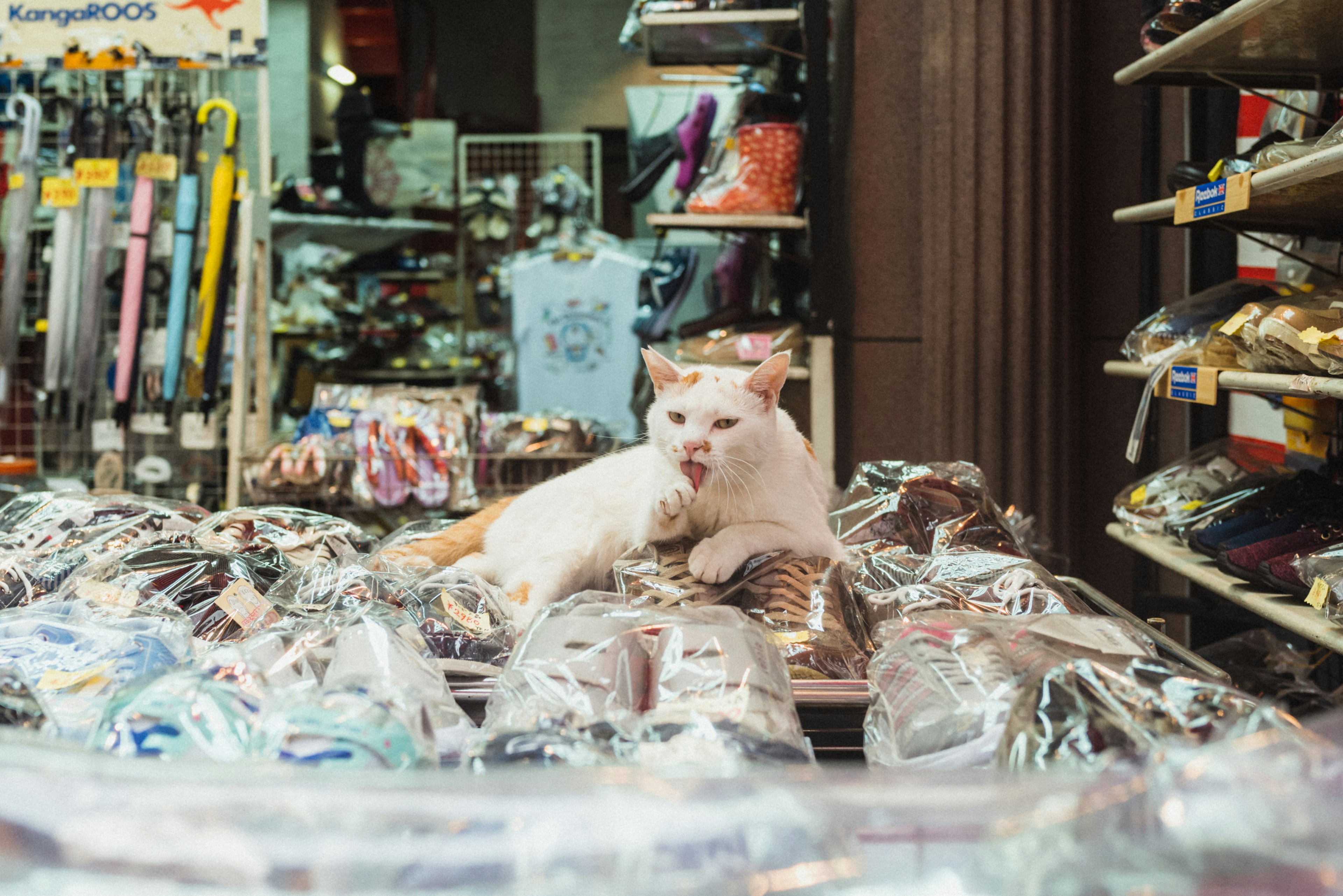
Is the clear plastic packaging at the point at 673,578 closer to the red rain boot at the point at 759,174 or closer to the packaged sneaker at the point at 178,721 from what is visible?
the packaged sneaker at the point at 178,721

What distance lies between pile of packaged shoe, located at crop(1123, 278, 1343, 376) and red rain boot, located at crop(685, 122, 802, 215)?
1.13 metres

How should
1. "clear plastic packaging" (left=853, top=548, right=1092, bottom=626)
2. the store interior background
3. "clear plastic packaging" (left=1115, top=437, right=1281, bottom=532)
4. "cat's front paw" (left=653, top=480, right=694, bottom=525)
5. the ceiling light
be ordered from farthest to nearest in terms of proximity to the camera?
the ceiling light, the store interior background, "clear plastic packaging" (left=1115, top=437, right=1281, bottom=532), "cat's front paw" (left=653, top=480, right=694, bottom=525), "clear plastic packaging" (left=853, top=548, right=1092, bottom=626)

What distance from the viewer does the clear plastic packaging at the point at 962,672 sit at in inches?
31.7

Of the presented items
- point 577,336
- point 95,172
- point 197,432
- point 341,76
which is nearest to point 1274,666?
point 577,336

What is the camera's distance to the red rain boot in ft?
9.69

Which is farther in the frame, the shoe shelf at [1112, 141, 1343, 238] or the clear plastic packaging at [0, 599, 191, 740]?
the shoe shelf at [1112, 141, 1343, 238]

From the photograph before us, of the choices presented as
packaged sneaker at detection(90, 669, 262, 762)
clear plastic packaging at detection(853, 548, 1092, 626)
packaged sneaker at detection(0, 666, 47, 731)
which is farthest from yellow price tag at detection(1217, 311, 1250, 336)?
packaged sneaker at detection(0, 666, 47, 731)

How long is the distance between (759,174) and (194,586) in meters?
2.19

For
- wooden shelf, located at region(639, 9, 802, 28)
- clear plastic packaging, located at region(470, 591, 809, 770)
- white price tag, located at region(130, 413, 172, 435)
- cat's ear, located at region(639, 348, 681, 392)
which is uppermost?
wooden shelf, located at region(639, 9, 802, 28)

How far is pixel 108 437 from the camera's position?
137 inches

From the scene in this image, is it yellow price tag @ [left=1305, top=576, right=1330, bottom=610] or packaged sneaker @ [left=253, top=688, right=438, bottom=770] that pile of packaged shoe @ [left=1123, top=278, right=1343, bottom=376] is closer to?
yellow price tag @ [left=1305, top=576, right=1330, bottom=610]

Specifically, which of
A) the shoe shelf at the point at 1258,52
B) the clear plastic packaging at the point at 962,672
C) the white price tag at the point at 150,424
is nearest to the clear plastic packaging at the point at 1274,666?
the clear plastic packaging at the point at 962,672

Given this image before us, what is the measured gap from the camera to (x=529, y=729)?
2.39 ft

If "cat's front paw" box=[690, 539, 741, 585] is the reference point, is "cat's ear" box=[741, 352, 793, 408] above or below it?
above
